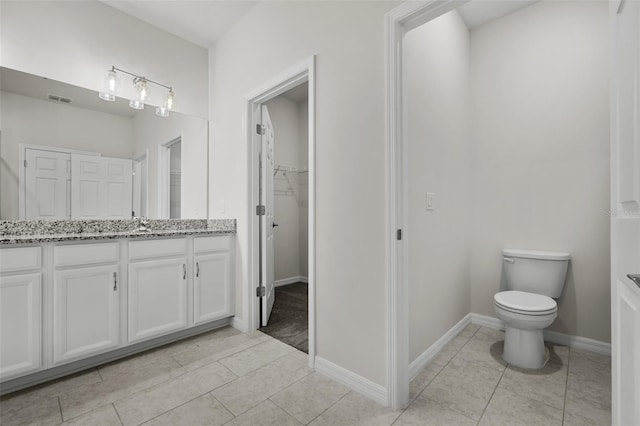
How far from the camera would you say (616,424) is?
3.00 ft

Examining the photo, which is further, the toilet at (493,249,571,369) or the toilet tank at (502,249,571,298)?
the toilet tank at (502,249,571,298)

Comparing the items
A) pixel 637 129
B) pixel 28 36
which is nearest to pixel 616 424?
pixel 637 129

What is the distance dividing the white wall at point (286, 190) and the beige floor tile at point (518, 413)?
2.98 m

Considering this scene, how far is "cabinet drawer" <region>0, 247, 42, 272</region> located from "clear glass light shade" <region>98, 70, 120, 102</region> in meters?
1.28

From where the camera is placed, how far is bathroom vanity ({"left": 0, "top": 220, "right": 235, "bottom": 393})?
1.67m

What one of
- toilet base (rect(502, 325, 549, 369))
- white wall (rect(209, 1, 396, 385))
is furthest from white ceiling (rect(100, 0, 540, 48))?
toilet base (rect(502, 325, 549, 369))

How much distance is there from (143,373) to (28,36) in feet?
7.98

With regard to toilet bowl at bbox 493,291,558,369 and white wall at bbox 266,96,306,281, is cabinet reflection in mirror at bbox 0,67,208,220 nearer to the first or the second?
white wall at bbox 266,96,306,281

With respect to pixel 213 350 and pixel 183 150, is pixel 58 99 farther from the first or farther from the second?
pixel 213 350

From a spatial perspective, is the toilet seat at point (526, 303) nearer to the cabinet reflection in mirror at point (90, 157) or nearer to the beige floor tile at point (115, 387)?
the beige floor tile at point (115, 387)

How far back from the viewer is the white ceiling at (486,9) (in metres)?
2.36

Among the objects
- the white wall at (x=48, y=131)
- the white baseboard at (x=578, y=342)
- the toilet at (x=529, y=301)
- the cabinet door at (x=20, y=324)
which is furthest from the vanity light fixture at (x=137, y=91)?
the white baseboard at (x=578, y=342)

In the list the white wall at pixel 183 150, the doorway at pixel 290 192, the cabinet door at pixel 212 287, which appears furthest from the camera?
the doorway at pixel 290 192

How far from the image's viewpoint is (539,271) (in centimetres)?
221
